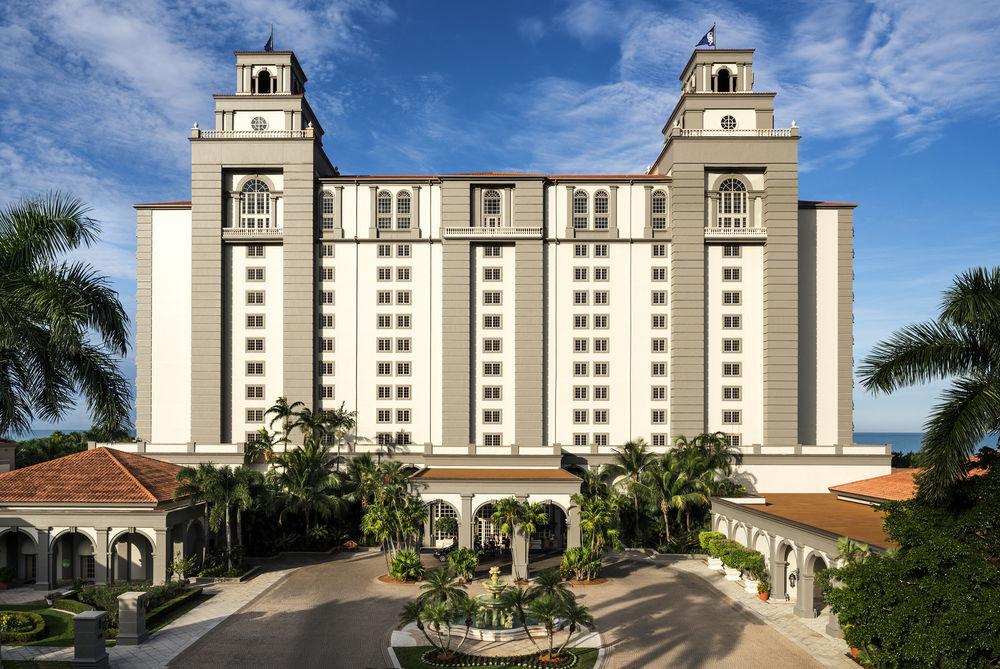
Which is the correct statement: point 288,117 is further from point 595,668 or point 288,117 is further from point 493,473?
point 595,668

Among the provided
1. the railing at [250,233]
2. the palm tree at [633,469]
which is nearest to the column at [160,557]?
the railing at [250,233]

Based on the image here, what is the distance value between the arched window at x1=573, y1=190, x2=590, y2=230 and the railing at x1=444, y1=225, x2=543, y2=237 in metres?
3.60

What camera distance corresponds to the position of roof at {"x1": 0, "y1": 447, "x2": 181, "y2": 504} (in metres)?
40.0

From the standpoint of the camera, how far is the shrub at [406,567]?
1628 inches

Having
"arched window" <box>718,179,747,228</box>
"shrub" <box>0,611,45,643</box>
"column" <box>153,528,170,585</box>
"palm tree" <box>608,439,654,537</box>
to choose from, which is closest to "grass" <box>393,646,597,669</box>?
"shrub" <box>0,611,45,643</box>

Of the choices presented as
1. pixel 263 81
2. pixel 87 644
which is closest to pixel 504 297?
pixel 263 81

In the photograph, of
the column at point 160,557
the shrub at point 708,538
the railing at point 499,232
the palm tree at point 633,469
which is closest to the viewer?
the column at point 160,557

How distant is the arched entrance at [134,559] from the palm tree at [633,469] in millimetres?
32063

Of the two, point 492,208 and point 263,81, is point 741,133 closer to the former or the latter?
point 492,208

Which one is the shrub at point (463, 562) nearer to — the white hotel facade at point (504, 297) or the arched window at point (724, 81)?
the white hotel facade at point (504, 297)

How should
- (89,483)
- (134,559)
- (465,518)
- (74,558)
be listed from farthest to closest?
1. (465,518)
2. (134,559)
3. (74,558)
4. (89,483)

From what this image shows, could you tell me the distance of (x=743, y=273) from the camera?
6200cm

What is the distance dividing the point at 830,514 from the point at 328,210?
151 ft

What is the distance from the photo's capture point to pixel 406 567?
4134cm
